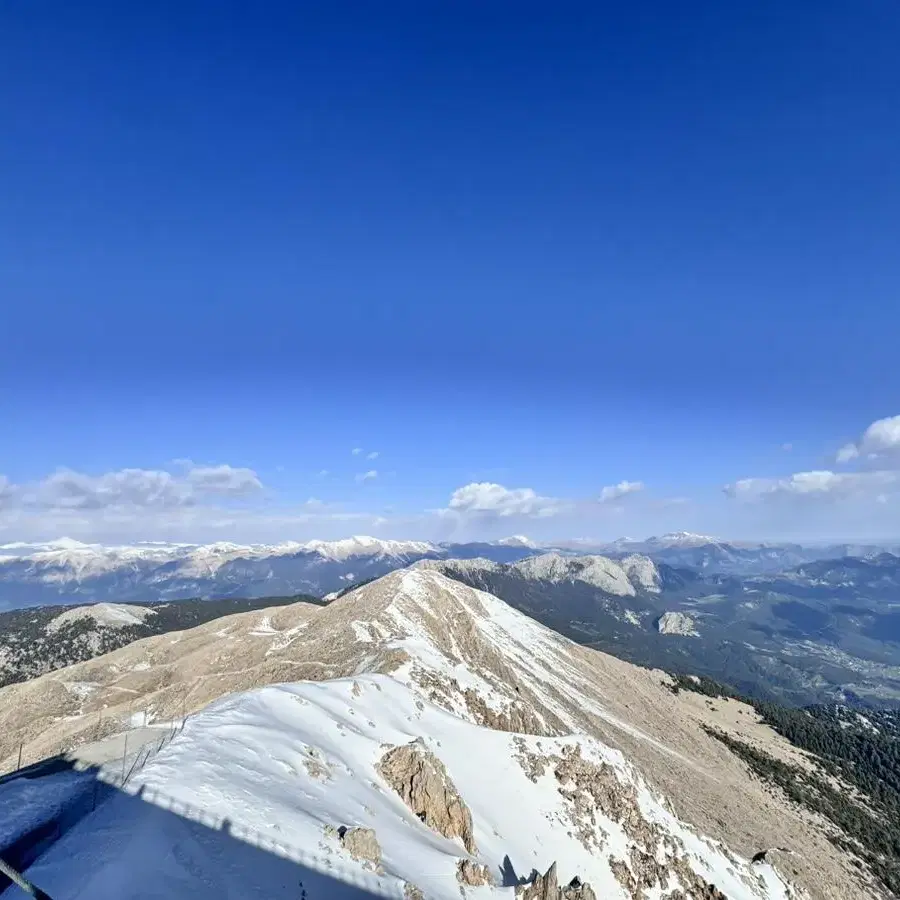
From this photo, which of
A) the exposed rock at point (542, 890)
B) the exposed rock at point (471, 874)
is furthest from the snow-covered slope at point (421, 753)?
the exposed rock at point (542, 890)

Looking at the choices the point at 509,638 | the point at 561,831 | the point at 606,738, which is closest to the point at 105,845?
the point at 561,831

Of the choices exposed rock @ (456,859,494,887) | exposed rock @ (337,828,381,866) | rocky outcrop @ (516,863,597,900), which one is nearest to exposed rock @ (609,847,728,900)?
rocky outcrop @ (516,863,597,900)

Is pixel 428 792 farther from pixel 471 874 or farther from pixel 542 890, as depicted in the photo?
pixel 542 890

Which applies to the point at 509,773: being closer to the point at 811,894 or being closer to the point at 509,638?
the point at 811,894

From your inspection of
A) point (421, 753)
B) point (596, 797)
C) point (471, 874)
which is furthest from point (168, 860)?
point (596, 797)

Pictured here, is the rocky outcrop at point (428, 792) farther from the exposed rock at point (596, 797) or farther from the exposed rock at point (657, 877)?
the exposed rock at point (657, 877)

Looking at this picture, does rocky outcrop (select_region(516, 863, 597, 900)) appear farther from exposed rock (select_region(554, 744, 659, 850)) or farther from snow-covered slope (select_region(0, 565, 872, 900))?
exposed rock (select_region(554, 744, 659, 850))
